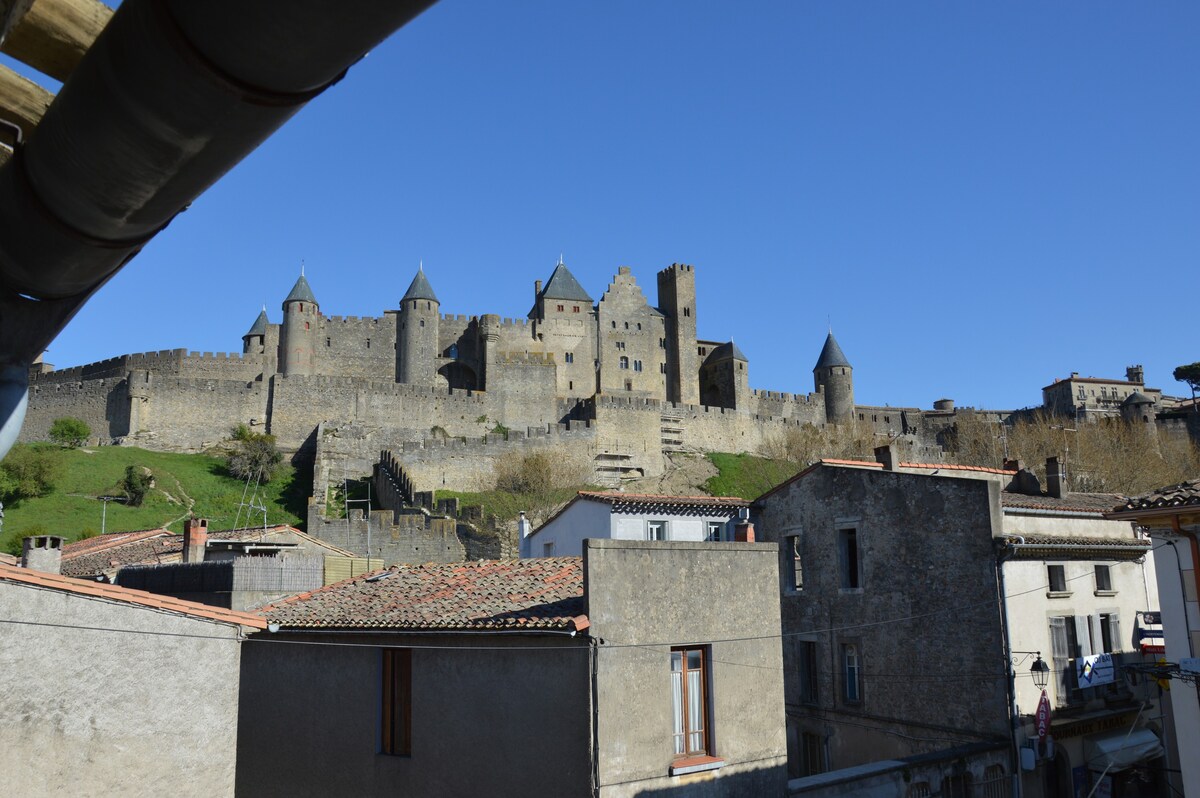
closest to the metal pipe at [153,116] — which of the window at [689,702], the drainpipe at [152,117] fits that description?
the drainpipe at [152,117]

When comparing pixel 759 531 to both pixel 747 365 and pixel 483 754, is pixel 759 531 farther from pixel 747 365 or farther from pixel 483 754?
pixel 747 365

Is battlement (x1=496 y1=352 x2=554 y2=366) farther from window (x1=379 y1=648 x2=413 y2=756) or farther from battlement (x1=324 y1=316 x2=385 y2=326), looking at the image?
window (x1=379 y1=648 x2=413 y2=756)

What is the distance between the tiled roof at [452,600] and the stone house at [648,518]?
7212 mm

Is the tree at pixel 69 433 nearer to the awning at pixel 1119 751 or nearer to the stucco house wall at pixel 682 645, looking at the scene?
the stucco house wall at pixel 682 645

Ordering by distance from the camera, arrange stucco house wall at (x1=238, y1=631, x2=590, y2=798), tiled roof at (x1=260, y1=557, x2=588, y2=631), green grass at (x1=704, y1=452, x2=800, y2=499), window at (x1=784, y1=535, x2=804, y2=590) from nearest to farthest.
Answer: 1. stucco house wall at (x1=238, y1=631, x2=590, y2=798)
2. tiled roof at (x1=260, y1=557, x2=588, y2=631)
3. window at (x1=784, y1=535, x2=804, y2=590)
4. green grass at (x1=704, y1=452, x2=800, y2=499)

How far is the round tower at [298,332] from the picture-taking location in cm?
6391

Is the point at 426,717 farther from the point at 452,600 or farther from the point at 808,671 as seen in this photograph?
the point at 808,671

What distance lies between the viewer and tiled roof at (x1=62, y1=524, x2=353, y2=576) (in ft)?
76.8

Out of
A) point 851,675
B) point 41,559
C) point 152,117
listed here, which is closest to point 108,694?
point 41,559

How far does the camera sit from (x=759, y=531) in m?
24.1

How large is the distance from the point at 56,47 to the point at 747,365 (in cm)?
7433

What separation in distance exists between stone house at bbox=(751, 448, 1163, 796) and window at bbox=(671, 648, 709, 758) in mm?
5939

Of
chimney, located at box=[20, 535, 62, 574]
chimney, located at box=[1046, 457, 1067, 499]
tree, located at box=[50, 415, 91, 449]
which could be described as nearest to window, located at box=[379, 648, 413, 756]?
chimney, located at box=[20, 535, 62, 574]

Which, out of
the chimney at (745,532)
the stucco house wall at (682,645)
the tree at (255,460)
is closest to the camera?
the stucco house wall at (682,645)
